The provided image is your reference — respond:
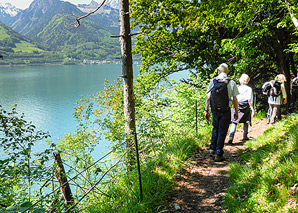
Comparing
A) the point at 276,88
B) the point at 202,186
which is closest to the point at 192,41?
the point at 276,88

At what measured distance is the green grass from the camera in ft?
8.37

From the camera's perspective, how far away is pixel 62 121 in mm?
44781

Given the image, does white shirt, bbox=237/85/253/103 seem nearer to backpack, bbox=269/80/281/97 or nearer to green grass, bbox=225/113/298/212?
backpack, bbox=269/80/281/97

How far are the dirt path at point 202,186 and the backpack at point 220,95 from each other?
50.0 inches

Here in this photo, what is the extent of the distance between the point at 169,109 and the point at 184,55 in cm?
591

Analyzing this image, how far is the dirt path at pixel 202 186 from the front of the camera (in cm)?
327

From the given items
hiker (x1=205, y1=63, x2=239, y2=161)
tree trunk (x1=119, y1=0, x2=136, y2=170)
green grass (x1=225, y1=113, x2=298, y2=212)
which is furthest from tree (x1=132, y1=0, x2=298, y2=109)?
green grass (x1=225, y1=113, x2=298, y2=212)

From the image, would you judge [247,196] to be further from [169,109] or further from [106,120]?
[106,120]

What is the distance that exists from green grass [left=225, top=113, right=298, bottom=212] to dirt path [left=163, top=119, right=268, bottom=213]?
0.82 ft

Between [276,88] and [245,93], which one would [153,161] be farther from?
[276,88]

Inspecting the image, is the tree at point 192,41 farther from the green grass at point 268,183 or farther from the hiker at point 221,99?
the green grass at point 268,183

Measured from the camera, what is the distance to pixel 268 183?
2887mm

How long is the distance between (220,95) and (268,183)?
2.06 m

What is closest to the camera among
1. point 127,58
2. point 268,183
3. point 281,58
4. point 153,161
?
point 268,183
